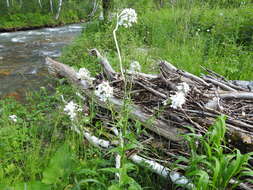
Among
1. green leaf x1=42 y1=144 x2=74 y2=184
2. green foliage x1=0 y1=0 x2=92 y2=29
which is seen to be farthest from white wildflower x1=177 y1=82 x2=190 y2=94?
green foliage x1=0 y1=0 x2=92 y2=29

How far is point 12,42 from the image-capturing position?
11.0m

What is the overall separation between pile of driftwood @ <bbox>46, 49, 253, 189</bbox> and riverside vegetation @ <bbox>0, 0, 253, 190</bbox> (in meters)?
0.16

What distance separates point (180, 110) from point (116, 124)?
2.14 feet

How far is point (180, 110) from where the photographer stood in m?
2.30

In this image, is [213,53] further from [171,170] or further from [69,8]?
[69,8]

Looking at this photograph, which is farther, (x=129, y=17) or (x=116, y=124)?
(x=116, y=124)

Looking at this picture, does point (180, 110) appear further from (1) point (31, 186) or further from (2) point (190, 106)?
(1) point (31, 186)

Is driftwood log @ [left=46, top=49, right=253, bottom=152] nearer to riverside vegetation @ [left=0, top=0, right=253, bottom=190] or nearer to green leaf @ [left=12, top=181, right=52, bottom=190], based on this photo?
riverside vegetation @ [left=0, top=0, right=253, bottom=190]

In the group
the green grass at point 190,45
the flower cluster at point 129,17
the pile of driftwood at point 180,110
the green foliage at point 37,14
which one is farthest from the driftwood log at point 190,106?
the green foliage at point 37,14

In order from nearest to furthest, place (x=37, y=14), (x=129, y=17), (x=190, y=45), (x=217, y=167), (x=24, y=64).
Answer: (x=217, y=167) < (x=129, y=17) < (x=190, y=45) < (x=24, y=64) < (x=37, y=14)

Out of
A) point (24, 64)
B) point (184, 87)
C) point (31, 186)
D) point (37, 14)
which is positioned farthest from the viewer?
point (37, 14)

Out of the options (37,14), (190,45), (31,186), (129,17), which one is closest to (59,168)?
(31,186)

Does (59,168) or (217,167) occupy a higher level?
(217,167)

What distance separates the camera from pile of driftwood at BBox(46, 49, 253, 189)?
208cm
